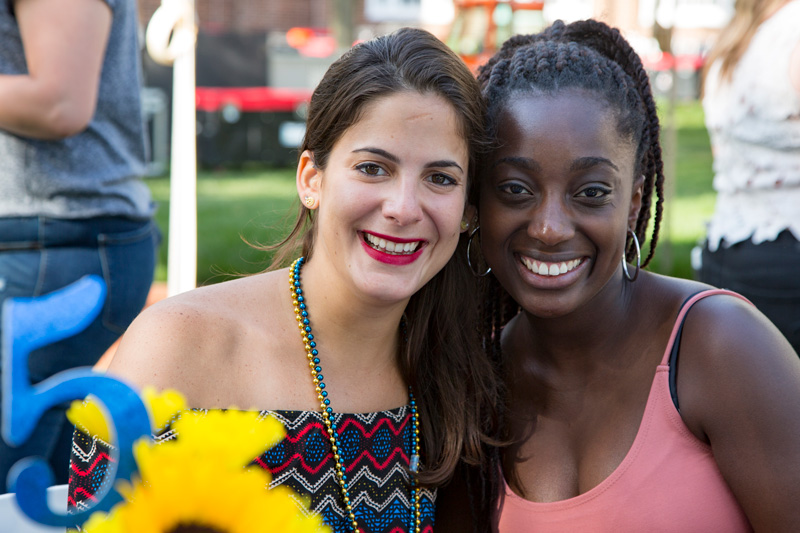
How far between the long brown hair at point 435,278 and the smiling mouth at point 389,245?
0.78ft

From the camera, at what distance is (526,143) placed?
194 centimetres

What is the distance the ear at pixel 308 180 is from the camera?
6.69 ft

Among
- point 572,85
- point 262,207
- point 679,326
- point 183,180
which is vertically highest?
point 572,85

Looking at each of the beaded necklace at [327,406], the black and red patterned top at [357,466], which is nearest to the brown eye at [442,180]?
the beaded necklace at [327,406]

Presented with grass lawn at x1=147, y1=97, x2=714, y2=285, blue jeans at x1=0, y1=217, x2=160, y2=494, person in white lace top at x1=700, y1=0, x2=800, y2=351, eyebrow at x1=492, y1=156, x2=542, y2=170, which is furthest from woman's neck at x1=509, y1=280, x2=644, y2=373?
grass lawn at x1=147, y1=97, x2=714, y2=285

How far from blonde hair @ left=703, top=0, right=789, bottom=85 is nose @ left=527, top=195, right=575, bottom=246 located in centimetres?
134

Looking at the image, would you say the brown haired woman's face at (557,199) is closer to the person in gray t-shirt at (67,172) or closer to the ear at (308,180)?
the ear at (308,180)

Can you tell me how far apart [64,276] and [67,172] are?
0.28m

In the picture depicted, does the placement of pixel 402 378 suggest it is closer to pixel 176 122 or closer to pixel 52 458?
pixel 52 458

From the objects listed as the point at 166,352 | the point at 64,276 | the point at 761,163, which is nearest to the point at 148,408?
the point at 166,352

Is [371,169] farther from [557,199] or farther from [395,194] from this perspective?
[557,199]

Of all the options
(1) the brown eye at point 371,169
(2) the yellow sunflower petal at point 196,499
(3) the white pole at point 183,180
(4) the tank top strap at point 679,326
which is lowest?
(3) the white pole at point 183,180

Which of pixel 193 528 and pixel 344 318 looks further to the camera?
pixel 344 318

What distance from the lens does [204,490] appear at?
789 mm
